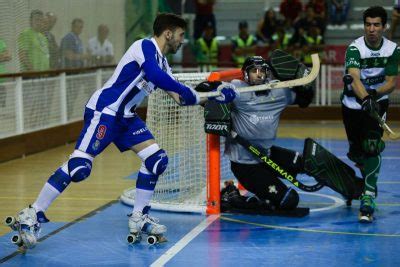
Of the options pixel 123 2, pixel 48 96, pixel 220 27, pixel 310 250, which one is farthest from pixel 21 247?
pixel 220 27

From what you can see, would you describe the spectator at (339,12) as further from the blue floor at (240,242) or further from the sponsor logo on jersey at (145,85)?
the sponsor logo on jersey at (145,85)

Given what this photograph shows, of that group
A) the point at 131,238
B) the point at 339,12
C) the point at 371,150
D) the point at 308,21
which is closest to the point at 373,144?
the point at 371,150

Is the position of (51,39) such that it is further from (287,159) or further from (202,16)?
(202,16)

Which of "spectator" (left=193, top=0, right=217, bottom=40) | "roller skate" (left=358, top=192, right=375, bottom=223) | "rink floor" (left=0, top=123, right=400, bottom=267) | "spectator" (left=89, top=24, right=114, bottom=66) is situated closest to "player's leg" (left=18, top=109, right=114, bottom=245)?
"rink floor" (left=0, top=123, right=400, bottom=267)

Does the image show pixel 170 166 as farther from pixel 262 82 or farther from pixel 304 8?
pixel 304 8

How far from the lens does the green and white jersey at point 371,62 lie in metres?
7.61

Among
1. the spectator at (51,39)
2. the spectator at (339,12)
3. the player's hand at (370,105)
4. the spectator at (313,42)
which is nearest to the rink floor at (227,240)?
the player's hand at (370,105)

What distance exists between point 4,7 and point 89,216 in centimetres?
442

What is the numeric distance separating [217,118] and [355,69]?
3.81 feet

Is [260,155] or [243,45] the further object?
[243,45]

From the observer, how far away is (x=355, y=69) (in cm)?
755

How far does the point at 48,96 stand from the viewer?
12656 mm

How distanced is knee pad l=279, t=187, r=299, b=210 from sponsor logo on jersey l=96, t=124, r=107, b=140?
1.80 metres

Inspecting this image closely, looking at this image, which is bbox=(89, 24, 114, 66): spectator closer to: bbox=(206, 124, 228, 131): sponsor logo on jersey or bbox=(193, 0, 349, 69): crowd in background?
bbox=(193, 0, 349, 69): crowd in background
